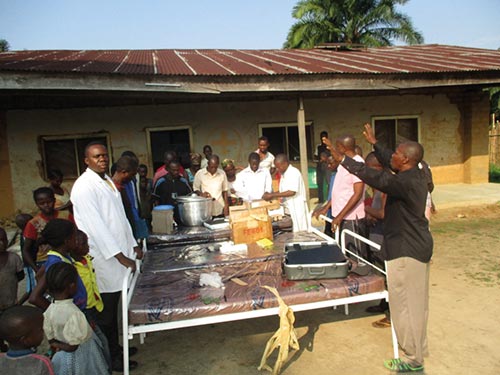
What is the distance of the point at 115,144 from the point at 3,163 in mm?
2331

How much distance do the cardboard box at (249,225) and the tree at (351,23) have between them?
Result: 17643 millimetres

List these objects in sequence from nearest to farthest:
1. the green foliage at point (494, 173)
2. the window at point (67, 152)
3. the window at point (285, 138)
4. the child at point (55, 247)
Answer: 1. the child at point (55, 247)
2. the window at point (67, 152)
3. the window at point (285, 138)
4. the green foliage at point (494, 173)

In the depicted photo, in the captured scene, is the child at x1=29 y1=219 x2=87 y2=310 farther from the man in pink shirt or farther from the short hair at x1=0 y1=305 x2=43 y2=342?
the man in pink shirt

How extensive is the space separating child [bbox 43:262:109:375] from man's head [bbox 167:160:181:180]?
2800mm

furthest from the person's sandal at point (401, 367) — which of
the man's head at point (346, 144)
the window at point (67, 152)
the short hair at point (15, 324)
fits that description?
the window at point (67, 152)

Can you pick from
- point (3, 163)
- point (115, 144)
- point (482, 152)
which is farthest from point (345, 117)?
point (3, 163)

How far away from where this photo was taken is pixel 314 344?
10.9 feet

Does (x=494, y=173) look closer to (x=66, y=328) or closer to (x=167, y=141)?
(x=167, y=141)

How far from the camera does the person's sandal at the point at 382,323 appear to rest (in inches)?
138

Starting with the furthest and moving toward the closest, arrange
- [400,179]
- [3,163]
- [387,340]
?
[3,163], [387,340], [400,179]

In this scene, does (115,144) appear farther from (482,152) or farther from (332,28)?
(332,28)

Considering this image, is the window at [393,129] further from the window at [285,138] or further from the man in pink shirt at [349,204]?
the man in pink shirt at [349,204]

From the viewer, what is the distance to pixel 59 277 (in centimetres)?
219

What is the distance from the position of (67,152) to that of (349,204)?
22.6 ft
